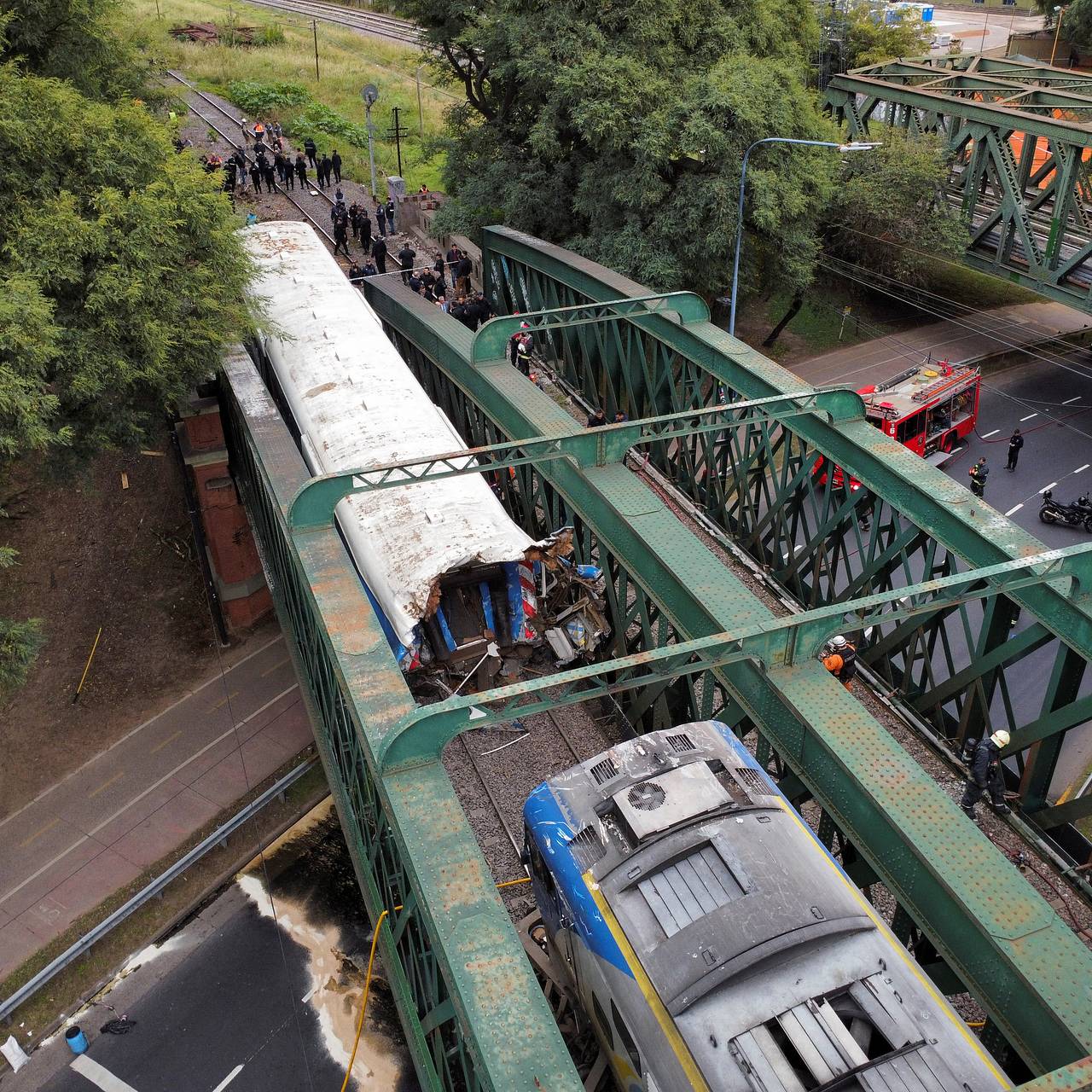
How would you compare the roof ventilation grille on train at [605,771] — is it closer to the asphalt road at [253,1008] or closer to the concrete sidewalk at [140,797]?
the asphalt road at [253,1008]

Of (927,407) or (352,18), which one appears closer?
(927,407)

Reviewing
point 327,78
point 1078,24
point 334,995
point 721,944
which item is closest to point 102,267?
point 334,995

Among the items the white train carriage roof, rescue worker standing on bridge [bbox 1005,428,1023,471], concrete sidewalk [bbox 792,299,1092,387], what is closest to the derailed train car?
the white train carriage roof

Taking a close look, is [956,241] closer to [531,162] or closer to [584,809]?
[531,162]

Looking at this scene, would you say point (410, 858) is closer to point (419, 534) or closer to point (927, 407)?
point (419, 534)

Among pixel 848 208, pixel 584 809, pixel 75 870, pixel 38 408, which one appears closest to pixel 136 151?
pixel 38 408

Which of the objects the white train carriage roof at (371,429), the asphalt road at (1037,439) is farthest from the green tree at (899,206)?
the white train carriage roof at (371,429)
